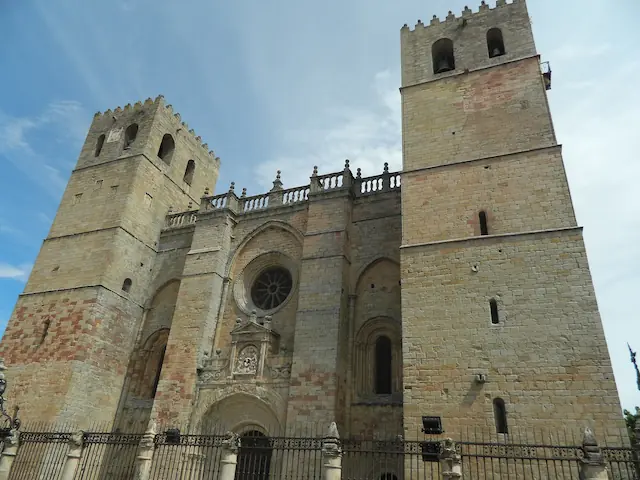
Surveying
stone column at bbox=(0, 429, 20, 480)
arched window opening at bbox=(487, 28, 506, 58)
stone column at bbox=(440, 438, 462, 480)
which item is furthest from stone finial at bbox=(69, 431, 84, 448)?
arched window opening at bbox=(487, 28, 506, 58)

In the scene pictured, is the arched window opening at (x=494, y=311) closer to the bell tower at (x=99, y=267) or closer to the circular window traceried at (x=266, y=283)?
the circular window traceried at (x=266, y=283)

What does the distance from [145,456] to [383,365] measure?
5.47 meters

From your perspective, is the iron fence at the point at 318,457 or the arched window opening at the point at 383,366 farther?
the arched window opening at the point at 383,366

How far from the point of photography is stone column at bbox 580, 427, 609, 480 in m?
6.04

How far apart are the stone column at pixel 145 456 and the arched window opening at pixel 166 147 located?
1132 cm

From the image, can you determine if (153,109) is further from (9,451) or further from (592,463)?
(592,463)

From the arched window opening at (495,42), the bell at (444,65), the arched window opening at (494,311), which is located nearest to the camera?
the arched window opening at (494,311)

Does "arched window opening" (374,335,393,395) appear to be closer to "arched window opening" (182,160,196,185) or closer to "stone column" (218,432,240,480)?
"stone column" (218,432,240,480)

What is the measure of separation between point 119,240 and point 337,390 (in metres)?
8.11

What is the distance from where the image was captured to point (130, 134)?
1788 centimetres

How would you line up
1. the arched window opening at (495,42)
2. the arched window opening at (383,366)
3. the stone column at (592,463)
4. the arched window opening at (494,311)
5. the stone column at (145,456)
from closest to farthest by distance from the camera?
1. the stone column at (592,463)
2. the stone column at (145,456)
3. the arched window opening at (494,311)
4. the arched window opening at (383,366)
5. the arched window opening at (495,42)

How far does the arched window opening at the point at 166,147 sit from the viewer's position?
18.0m

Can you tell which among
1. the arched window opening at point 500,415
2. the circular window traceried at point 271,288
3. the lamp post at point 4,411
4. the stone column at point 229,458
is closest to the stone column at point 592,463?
the arched window opening at point 500,415

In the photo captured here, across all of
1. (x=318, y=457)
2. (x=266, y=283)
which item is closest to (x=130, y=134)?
(x=266, y=283)
